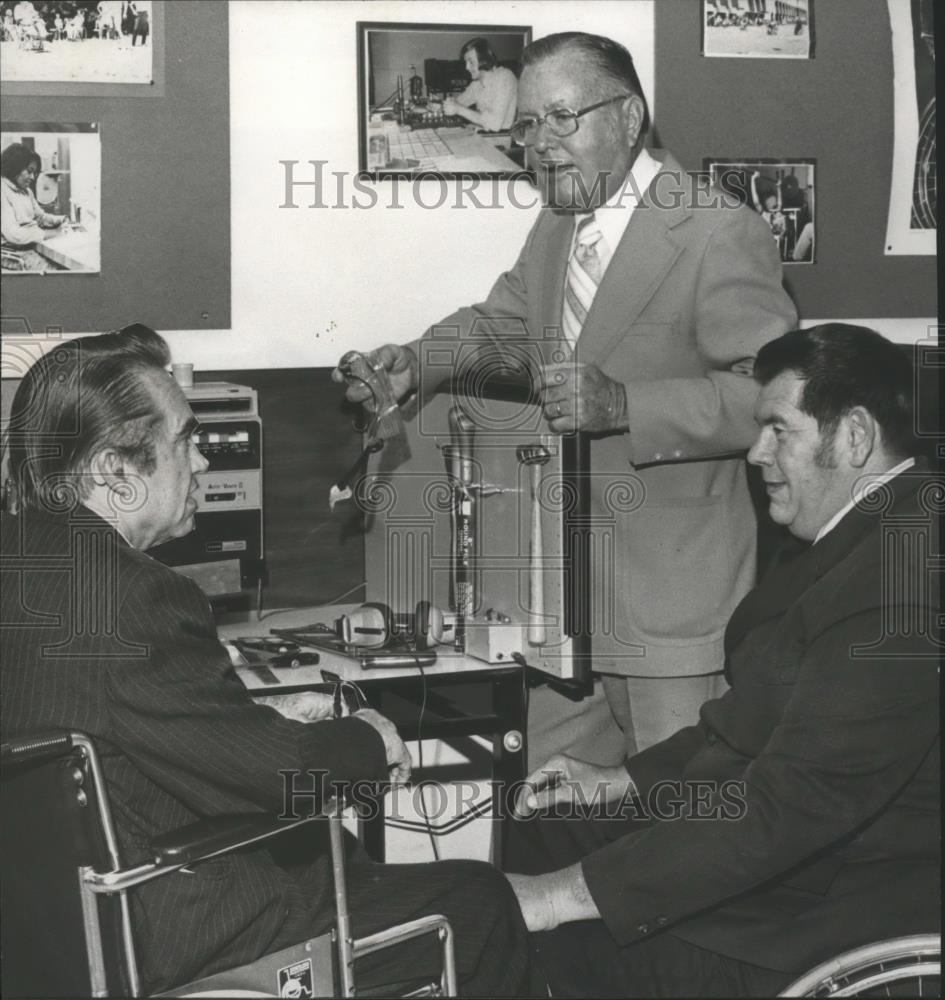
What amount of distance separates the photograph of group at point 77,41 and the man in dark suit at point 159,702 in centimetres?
138

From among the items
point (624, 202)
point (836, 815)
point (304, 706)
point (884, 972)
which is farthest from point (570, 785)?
point (624, 202)

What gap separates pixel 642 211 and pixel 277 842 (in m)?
1.42

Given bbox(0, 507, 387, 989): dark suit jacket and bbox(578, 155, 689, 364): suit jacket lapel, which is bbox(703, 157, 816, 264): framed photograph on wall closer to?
bbox(578, 155, 689, 364): suit jacket lapel

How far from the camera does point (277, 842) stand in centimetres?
244

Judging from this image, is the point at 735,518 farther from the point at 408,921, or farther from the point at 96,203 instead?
the point at 96,203

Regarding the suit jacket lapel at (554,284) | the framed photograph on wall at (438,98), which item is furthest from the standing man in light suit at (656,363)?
the framed photograph on wall at (438,98)

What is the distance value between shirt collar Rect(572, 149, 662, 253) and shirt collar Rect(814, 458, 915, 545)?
87 centimetres

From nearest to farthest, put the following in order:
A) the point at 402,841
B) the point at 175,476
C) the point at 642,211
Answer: the point at 175,476 → the point at 642,211 → the point at 402,841

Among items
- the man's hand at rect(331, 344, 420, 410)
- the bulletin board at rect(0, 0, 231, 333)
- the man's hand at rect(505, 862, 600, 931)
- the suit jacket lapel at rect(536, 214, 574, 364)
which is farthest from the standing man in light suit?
the bulletin board at rect(0, 0, 231, 333)

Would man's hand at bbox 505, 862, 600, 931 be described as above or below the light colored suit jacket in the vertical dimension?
below

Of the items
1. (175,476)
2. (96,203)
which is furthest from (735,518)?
(96,203)

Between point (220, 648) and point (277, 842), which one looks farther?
point (277, 842)

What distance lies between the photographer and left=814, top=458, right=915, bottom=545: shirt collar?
2018mm

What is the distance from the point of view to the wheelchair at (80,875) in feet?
5.12
